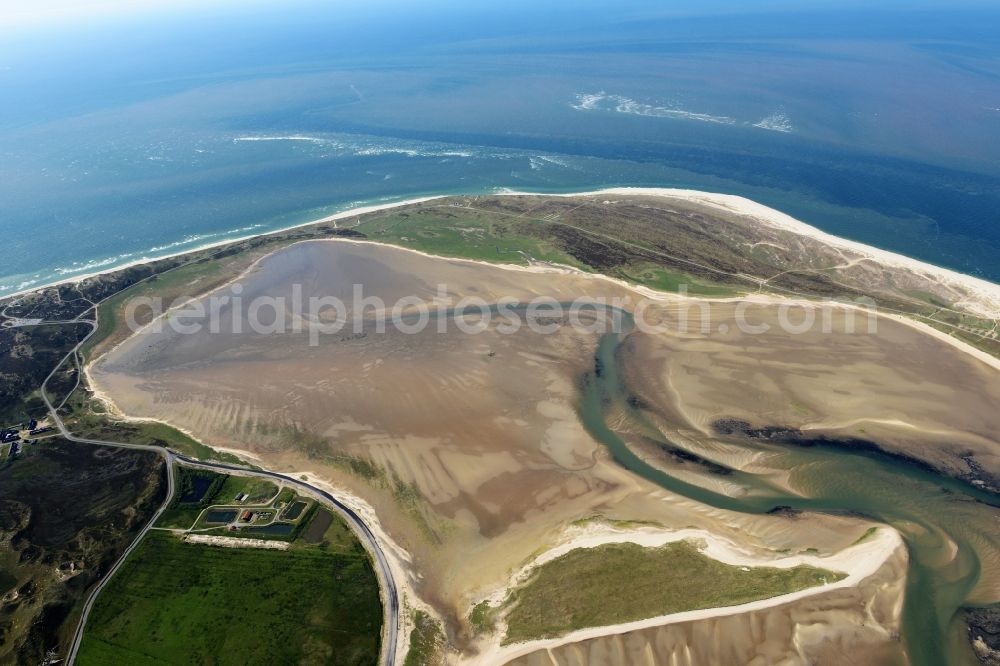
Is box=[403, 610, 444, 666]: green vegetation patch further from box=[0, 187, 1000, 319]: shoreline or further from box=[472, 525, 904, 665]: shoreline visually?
box=[0, 187, 1000, 319]: shoreline

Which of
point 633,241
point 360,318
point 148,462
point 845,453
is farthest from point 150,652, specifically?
point 633,241

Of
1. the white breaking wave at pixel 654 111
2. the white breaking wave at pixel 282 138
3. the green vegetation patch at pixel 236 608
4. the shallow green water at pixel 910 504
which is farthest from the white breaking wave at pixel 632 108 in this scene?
the green vegetation patch at pixel 236 608

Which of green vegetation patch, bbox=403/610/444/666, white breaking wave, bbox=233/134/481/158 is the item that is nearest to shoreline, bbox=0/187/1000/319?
white breaking wave, bbox=233/134/481/158

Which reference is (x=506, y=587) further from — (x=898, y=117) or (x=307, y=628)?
(x=898, y=117)

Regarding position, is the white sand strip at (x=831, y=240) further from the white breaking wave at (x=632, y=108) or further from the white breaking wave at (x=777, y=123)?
the white breaking wave at (x=632, y=108)

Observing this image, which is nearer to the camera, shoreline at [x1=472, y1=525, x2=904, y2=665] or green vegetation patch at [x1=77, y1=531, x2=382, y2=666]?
shoreline at [x1=472, y1=525, x2=904, y2=665]

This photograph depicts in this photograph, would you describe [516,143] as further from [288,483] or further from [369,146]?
[288,483]

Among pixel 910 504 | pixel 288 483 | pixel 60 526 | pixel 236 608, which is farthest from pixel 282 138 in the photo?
pixel 910 504
